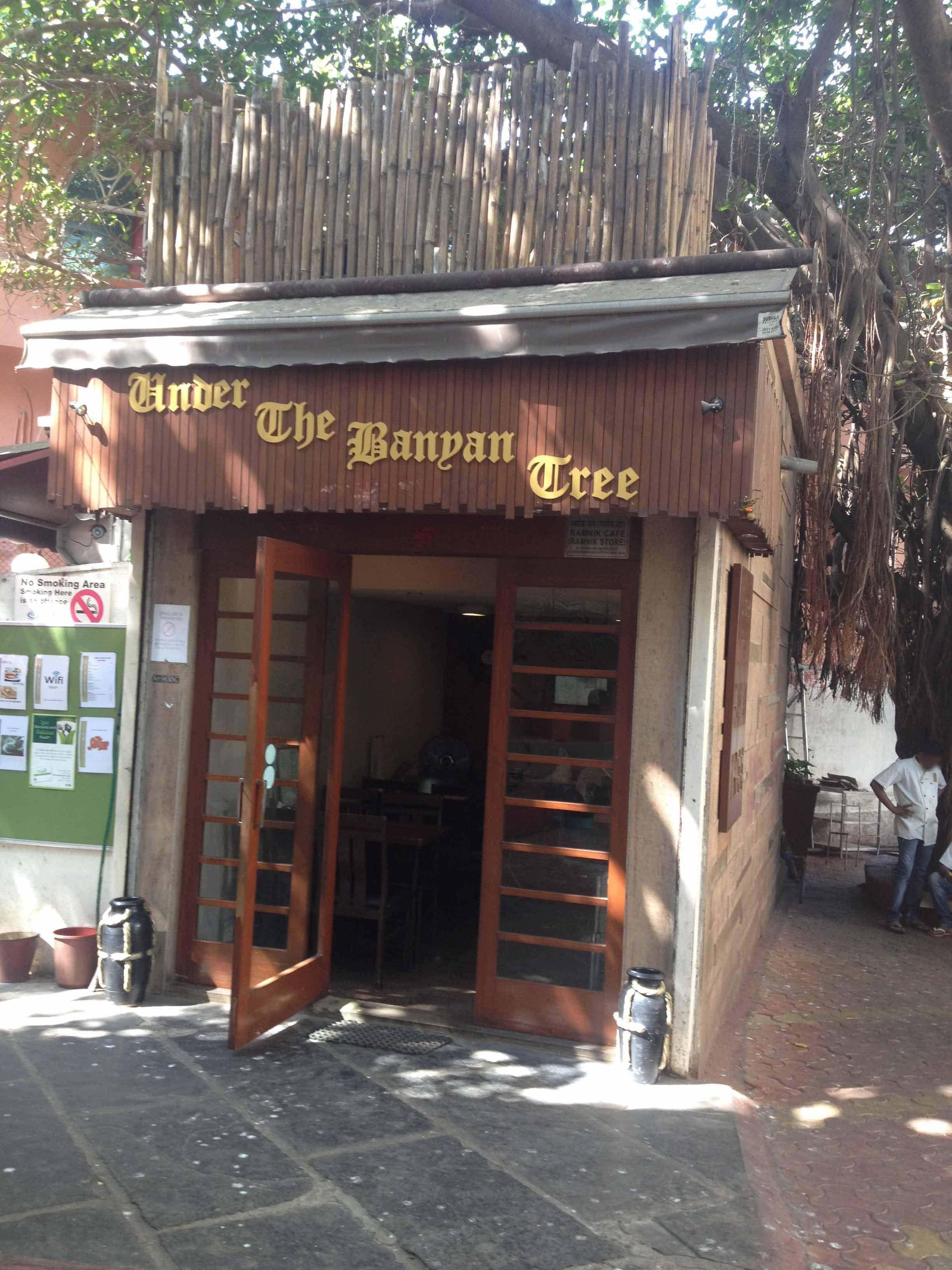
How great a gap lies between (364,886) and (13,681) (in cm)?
246

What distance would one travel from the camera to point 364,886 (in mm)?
6734

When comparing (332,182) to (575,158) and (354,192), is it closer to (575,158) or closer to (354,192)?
(354,192)

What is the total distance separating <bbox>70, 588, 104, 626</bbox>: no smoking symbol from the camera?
6426mm

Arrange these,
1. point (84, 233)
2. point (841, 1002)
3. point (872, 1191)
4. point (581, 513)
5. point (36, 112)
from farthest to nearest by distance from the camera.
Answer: point (84, 233), point (36, 112), point (841, 1002), point (581, 513), point (872, 1191)

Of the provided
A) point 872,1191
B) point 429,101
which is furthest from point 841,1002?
point 429,101

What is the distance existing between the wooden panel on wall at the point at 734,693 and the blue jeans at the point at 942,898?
4575 mm

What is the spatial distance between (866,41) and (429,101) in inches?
244

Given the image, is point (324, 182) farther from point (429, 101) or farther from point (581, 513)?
point (581, 513)

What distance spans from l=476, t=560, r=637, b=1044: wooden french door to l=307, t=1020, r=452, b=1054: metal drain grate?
338 mm

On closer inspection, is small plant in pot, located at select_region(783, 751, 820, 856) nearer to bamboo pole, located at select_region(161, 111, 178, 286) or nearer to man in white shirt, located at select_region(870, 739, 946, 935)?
man in white shirt, located at select_region(870, 739, 946, 935)

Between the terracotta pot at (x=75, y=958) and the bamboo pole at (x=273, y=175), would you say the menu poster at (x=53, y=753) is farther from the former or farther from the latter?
the bamboo pole at (x=273, y=175)

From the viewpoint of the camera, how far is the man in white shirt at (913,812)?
995cm

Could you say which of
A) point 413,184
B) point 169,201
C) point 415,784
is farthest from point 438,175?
point 415,784

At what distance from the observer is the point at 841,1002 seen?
7582 mm
